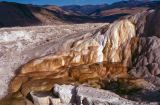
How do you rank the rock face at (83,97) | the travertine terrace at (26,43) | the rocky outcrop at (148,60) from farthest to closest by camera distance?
the travertine terrace at (26,43), the rocky outcrop at (148,60), the rock face at (83,97)

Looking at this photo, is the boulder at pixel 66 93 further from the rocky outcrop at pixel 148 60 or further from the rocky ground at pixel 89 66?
the rocky outcrop at pixel 148 60

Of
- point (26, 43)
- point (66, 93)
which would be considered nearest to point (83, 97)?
point (66, 93)

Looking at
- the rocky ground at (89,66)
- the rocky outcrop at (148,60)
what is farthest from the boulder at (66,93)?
the rocky outcrop at (148,60)

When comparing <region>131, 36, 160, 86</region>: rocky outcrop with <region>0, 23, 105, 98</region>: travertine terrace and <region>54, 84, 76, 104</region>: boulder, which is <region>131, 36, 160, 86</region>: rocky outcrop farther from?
<region>0, 23, 105, 98</region>: travertine terrace

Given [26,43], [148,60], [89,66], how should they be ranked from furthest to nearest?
[26,43], [89,66], [148,60]

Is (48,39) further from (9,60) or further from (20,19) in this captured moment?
(20,19)

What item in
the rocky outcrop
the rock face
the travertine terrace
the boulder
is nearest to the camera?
the rock face

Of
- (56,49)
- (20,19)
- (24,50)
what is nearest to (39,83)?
(56,49)

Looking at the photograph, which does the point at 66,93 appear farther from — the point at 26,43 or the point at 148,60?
the point at 26,43

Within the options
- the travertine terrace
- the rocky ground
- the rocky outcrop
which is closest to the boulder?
the rocky ground
